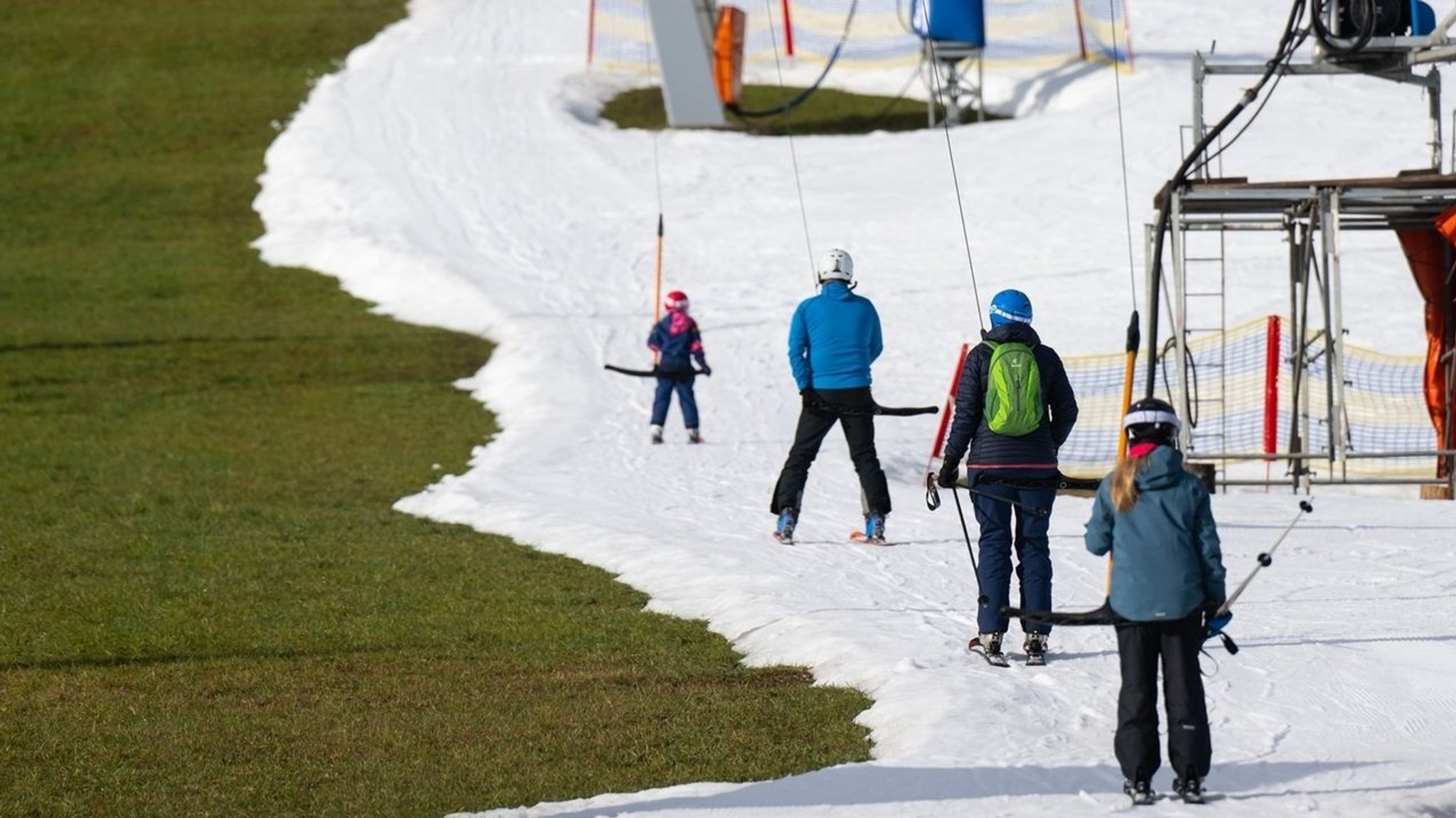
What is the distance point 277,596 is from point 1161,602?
23.1 feet

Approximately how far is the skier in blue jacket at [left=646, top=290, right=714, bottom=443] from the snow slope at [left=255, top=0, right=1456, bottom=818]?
1.57 feet

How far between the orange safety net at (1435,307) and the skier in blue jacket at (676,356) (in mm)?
6935

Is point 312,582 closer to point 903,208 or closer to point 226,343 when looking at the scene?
point 226,343

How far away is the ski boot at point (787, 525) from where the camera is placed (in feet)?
48.6

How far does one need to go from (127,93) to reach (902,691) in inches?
1478

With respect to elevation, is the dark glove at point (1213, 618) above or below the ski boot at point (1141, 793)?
above

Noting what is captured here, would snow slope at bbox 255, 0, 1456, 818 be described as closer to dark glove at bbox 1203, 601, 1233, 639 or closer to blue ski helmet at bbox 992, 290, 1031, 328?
dark glove at bbox 1203, 601, 1233, 639

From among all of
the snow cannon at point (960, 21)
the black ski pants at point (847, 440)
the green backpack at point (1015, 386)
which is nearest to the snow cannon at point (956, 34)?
the snow cannon at point (960, 21)

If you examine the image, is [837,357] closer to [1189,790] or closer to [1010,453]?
[1010,453]

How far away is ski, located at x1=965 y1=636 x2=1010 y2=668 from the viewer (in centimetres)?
1052

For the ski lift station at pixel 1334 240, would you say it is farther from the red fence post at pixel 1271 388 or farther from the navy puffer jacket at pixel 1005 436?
the navy puffer jacket at pixel 1005 436

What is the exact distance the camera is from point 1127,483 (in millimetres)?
8031

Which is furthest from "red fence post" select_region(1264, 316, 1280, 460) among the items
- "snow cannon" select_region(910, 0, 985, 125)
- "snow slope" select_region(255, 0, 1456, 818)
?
"snow cannon" select_region(910, 0, 985, 125)

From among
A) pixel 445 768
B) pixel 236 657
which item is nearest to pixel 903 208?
pixel 236 657
